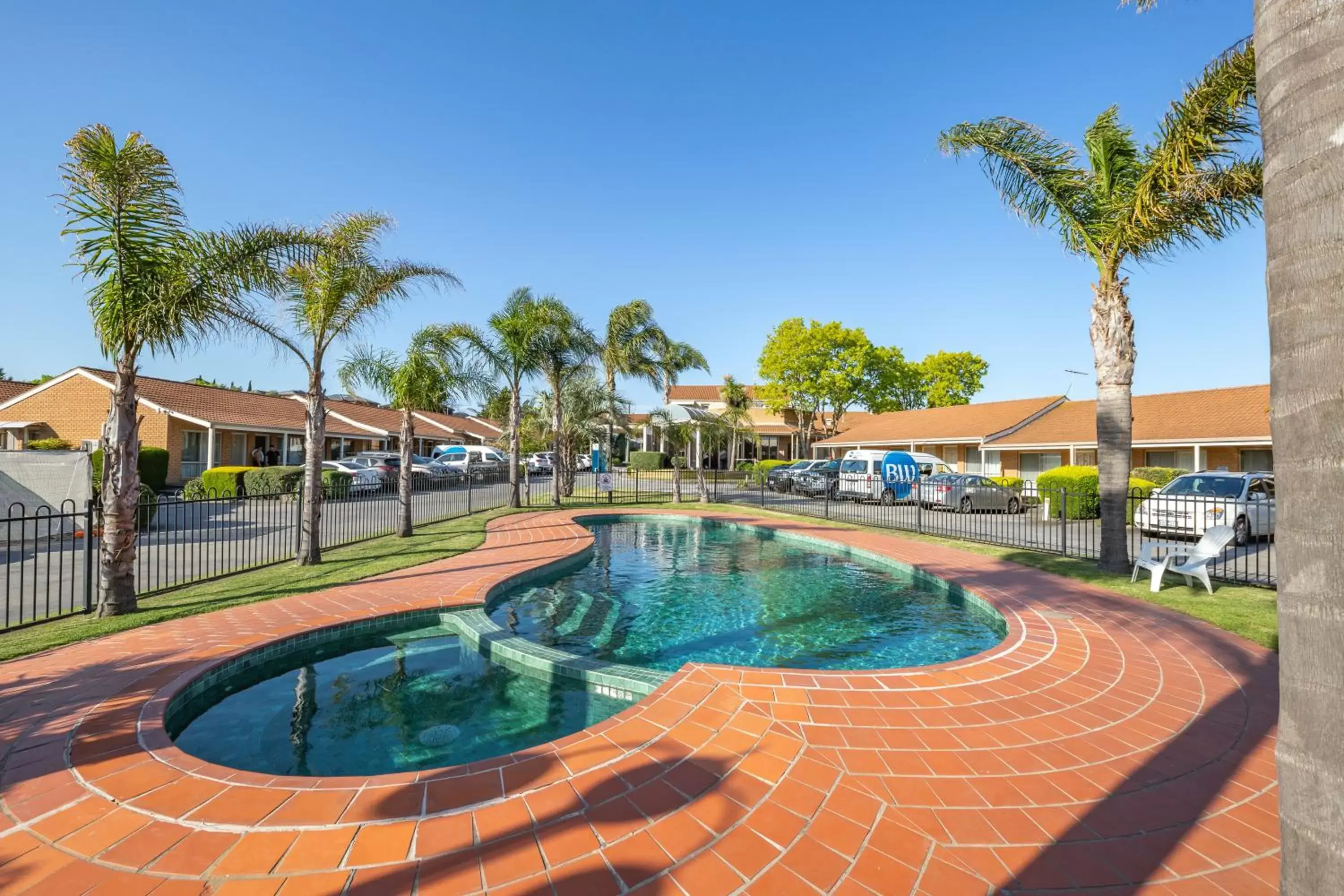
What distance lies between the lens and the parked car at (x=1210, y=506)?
41.5ft

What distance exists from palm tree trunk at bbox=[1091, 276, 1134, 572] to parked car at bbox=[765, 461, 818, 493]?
1610cm

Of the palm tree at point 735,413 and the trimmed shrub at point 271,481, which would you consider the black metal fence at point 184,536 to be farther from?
the palm tree at point 735,413

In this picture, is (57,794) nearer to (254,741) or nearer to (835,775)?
(254,741)

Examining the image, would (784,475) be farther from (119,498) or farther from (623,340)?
(119,498)

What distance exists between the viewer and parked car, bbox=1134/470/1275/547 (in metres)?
12.7

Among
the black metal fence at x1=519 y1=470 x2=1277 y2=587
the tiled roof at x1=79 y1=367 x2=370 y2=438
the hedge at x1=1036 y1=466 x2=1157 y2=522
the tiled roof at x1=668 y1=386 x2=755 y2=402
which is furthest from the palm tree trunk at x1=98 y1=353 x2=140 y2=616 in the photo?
the tiled roof at x1=668 y1=386 x2=755 y2=402

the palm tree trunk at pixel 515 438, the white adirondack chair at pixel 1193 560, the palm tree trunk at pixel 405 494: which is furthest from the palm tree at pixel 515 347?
the white adirondack chair at pixel 1193 560

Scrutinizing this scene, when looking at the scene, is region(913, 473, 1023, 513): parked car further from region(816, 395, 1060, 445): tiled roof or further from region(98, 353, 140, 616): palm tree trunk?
region(98, 353, 140, 616): palm tree trunk

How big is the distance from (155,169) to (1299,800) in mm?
9771

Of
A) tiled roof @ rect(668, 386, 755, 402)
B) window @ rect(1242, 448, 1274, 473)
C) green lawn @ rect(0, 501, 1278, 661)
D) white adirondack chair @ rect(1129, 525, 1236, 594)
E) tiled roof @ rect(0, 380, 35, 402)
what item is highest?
tiled roof @ rect(668, 386, 755, 402)

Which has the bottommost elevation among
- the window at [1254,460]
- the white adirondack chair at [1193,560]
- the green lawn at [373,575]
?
the green lawn at [373,575]

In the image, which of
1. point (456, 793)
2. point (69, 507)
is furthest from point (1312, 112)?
point (69, 507)

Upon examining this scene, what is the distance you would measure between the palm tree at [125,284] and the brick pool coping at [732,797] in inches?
82.4

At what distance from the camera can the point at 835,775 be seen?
321 cm
